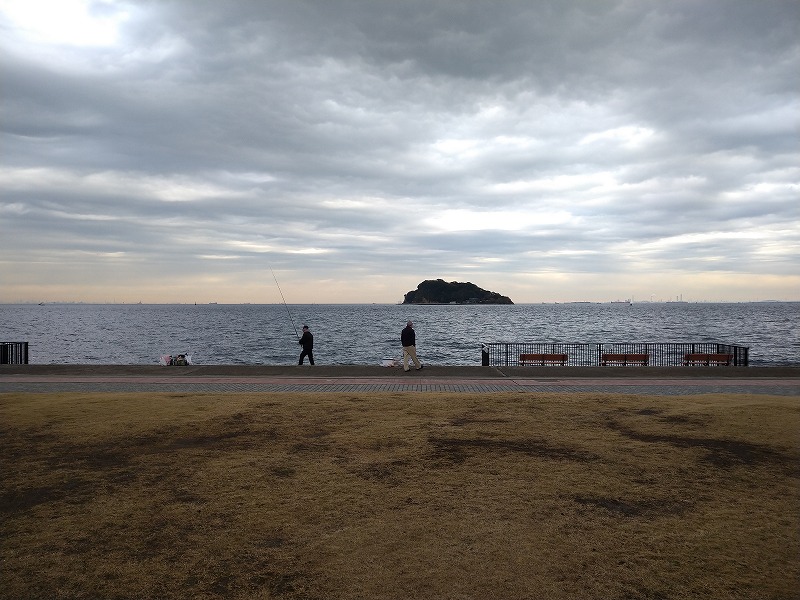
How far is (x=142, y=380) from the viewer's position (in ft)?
61.8

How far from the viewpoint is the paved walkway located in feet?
54.9

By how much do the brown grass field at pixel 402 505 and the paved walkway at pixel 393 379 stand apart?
502 centimetres

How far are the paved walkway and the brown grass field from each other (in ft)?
16.5

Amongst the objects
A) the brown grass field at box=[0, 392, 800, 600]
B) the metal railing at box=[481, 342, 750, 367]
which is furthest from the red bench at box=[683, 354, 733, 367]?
the brown grass field at box=[0, 392, 800, 600]

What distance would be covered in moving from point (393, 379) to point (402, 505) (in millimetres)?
12141

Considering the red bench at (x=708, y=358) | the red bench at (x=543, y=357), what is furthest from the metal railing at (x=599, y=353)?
the red bench at (x=543, y=357)

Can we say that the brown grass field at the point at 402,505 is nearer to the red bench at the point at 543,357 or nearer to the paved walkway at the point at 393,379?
the paved walkway at the point at 393,379

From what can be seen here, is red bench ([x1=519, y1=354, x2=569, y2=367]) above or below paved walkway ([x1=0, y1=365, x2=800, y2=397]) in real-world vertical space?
above

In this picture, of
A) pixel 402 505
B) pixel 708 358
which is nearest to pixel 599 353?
pixel 708 358

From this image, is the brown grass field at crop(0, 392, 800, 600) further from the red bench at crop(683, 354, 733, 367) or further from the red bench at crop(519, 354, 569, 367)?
the red bench at crop(683, 354, 733, 367)

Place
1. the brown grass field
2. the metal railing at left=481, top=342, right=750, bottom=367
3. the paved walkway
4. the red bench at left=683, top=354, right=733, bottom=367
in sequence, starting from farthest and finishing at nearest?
the metal railing at left=481, top=342, right=750, bottom=367, the red bench at left=683, top=354, right=733, bottom=367, the paved walkway, the brown grass field

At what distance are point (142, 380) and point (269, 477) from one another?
12852 mm

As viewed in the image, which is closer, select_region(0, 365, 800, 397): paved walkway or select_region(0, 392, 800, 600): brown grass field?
select_region(0, 392, 800, 600): brown grass field

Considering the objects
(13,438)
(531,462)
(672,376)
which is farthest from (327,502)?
(672,376)
